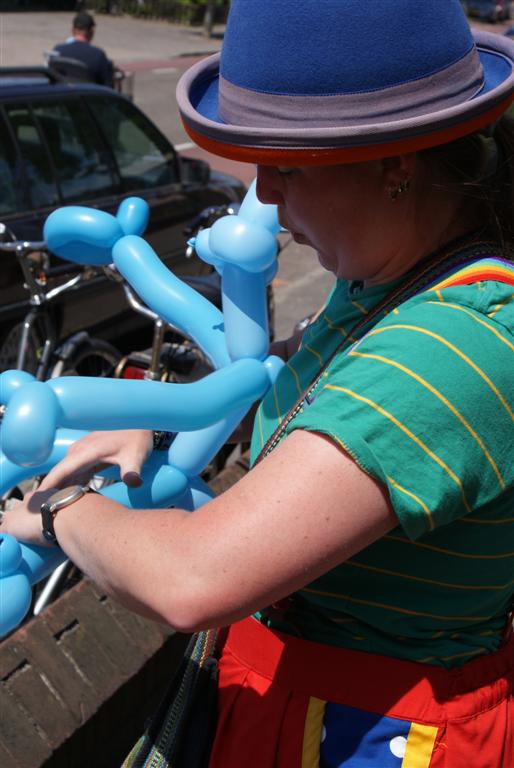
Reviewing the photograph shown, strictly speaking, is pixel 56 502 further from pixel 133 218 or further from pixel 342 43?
pixel 133 218

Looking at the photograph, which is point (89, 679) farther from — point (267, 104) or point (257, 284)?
point (267, 104)

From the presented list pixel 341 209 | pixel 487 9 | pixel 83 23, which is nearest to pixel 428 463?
pixel 341 209

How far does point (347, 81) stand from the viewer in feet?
3.19

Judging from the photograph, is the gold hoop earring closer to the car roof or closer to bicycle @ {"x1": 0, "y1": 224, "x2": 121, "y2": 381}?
bicycle @ {"x1": 0, "y1": 224, "x2": 121, "y2": 381}

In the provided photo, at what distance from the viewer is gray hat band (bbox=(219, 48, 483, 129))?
0.98 metres

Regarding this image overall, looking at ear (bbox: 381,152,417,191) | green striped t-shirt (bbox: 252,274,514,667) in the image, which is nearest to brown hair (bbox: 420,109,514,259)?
ear (bbox: 381,152,417,191)

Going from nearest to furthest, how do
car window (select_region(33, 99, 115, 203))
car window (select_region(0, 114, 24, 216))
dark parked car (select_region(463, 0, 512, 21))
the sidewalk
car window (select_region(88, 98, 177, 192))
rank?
car window (select_region(0, 114, 24, 216)) < car window (select_region(33, 99, 115, 203)) < car window (select_region(88, 98, 177, 192)) < the sidewalk < dark parked car (select_region(463, 0, 512, 21))

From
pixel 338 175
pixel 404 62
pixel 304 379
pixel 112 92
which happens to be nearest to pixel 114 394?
pixel 304 379

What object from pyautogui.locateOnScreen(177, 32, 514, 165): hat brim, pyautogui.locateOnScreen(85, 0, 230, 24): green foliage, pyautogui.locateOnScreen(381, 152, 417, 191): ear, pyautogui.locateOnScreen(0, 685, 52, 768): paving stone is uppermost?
pyautogui.locateOnScreen(177, 32, 514, 165): hat brim

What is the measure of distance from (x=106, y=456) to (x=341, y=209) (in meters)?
0.55

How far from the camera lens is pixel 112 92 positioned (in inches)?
195

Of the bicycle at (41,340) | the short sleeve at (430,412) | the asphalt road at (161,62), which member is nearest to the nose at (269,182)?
the short sleeve at (430,412)

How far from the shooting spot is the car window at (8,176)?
13.7ft

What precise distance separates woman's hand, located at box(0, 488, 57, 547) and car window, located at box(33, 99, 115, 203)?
3.41m
